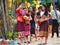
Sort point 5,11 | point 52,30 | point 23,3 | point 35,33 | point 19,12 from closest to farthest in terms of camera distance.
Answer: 1. point 5,11
2. point 19,12
3. point 23,3
4. point 35,33
5. point 52,30

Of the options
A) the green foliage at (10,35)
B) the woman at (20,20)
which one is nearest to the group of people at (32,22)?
the woman at (20,20)

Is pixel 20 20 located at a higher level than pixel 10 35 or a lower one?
higher

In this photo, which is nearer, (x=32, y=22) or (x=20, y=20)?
(x=20, y=20)

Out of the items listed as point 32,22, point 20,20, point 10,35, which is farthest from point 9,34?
point 32,22

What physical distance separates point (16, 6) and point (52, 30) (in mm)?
3714

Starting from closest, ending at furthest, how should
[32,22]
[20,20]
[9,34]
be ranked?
[9,34]
[20,20]
[32,22]

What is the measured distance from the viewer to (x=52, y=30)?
47.0 feet

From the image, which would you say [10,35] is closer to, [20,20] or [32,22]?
[20,20]

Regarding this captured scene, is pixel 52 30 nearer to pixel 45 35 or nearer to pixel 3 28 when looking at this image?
pixel 45 35

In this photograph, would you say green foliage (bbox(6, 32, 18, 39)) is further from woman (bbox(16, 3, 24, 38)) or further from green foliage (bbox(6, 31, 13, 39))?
woman (bbox(16, 3, 24, 38))

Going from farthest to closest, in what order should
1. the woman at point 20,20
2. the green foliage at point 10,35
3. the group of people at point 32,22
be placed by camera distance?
1. the group of people at point 32,22
2. the woman at point 20,20
3. the green foliage at point 10,35

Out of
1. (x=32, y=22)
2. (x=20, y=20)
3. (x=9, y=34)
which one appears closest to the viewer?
(x=9, y=34)

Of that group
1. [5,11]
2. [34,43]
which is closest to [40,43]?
[34,43]

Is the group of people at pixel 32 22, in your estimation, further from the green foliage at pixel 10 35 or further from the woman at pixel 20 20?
the green foliage at pixel 10 35
